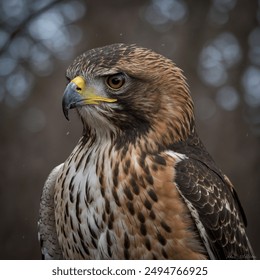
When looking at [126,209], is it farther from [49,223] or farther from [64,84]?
[64,84]

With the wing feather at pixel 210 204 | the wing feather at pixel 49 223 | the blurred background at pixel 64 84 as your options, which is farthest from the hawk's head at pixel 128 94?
the blurred background at pixel 64 84

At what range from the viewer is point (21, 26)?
5.24 m

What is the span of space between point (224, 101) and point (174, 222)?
367 centimetres

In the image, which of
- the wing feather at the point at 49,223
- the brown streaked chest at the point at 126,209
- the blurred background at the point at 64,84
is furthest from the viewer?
the blurred background at the point at 64,84

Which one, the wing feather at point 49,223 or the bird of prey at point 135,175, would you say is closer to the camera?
the bird of prey at point 135,175

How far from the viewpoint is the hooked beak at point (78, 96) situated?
1.94 m

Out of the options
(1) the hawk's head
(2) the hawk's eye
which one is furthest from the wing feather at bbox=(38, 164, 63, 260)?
(2) the hawk's eye

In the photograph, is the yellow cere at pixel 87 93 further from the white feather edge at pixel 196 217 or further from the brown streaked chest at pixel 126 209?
the white feather edge at pixel 196 217

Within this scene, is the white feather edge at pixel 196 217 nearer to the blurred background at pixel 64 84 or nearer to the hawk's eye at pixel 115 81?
the hawk's eye at pixel 115 81

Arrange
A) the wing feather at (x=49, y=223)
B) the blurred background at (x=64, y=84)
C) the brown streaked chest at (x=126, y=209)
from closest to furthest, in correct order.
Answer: the brown streaked chest at (x=126, y=209)
the wing feather at (x=49, y=223)
the blurred background at (x=64, y=84)

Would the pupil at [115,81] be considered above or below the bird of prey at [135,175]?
above

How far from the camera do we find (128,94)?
2.00m

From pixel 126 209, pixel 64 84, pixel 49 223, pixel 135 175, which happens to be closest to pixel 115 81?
pixel 135 175
